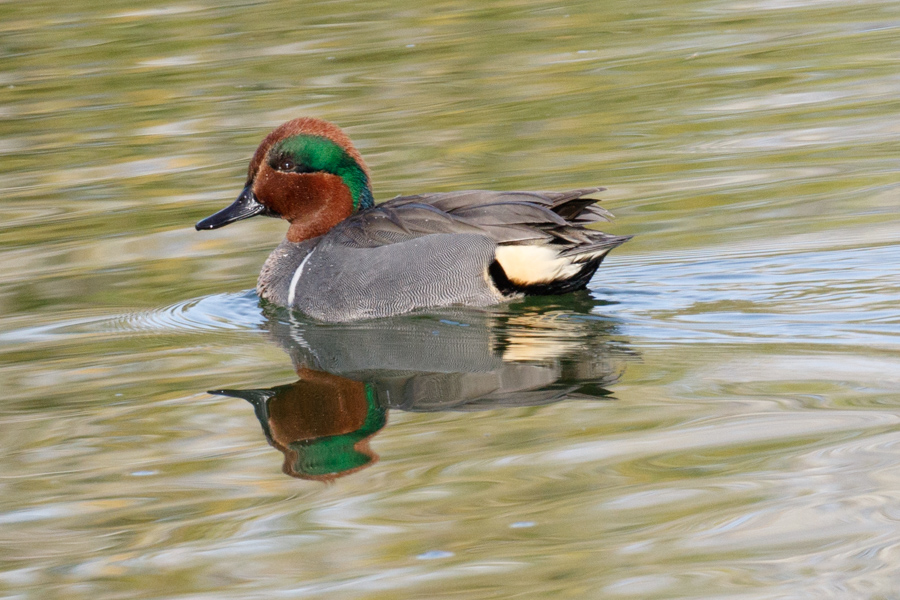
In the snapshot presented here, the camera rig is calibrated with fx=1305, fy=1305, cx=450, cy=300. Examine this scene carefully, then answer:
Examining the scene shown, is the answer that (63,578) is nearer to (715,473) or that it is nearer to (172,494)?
(172,494)

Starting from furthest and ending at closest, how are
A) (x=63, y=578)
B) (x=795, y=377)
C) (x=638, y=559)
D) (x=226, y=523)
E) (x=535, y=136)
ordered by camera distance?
1. (x=535, y=136)
2. (x=795, y=377)
3. (x=226, y=523)
4. (x=63, y=578)
5. (x=638, y=559)

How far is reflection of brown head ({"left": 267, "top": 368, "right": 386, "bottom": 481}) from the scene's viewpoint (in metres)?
4.34

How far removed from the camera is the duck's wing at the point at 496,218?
5926 millimetres

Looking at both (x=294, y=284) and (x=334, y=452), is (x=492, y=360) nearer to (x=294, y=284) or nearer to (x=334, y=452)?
(x=334, y=452)

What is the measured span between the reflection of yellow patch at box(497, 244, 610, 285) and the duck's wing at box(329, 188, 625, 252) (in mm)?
41

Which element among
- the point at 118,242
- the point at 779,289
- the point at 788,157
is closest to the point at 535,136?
the point at 788,157

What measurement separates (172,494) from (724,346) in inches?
89.1

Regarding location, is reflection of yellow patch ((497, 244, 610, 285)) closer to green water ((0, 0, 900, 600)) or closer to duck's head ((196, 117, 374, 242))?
green water ((0, 0, 900, 600))

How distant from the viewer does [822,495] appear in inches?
146

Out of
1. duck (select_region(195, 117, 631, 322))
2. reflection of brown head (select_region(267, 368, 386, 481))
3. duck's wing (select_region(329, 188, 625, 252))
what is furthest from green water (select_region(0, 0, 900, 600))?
duck's wing (select_region(329, 188, 625, 252))

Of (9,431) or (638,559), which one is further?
(9,431)

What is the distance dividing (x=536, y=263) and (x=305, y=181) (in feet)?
4.82

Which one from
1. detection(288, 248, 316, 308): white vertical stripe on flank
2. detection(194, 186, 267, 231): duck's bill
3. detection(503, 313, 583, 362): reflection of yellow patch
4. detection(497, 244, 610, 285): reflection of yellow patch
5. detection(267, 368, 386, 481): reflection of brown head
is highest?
detection(194, 186, 267, 231): duck's bill

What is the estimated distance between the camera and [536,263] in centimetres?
598
